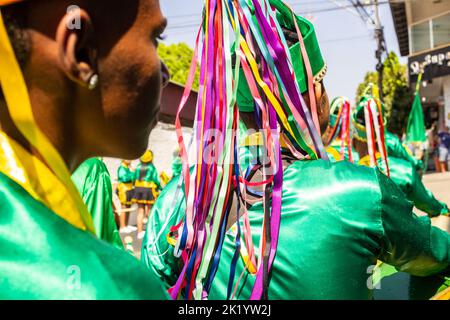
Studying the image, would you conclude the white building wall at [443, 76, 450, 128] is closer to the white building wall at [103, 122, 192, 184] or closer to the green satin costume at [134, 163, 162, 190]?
the white building wall at [103, 122, 192, 184]

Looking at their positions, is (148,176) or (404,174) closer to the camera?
(404,174)

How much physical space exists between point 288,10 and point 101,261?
138 centimetres

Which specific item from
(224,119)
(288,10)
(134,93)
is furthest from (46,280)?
(288,10)

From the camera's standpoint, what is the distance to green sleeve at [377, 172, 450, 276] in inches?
56.9

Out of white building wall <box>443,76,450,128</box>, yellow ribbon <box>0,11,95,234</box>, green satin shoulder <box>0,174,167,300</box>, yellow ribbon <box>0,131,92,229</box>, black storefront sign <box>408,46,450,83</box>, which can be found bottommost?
green satin shoulder <box>0,174,167,300</box>

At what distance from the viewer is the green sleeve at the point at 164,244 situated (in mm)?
1722

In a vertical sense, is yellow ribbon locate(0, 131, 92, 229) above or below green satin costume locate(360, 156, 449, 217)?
above

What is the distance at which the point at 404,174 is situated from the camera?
3.72 metres

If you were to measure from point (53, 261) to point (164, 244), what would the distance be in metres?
1.06

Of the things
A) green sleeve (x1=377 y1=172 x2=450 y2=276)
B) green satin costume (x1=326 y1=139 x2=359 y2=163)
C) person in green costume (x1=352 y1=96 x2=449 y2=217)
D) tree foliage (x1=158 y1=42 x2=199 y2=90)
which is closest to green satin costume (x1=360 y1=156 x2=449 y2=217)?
person in green costume (x1=352 y1=96 x2=449 y2=217)

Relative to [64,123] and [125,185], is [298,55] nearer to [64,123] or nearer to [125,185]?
[64,123]

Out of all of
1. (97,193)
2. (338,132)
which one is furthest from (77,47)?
(338,132)

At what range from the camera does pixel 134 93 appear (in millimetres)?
822

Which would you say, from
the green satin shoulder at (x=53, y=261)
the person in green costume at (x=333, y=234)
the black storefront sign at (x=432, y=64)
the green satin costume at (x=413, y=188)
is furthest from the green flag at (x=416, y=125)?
the black storefront sign at (x=432, y=64)
